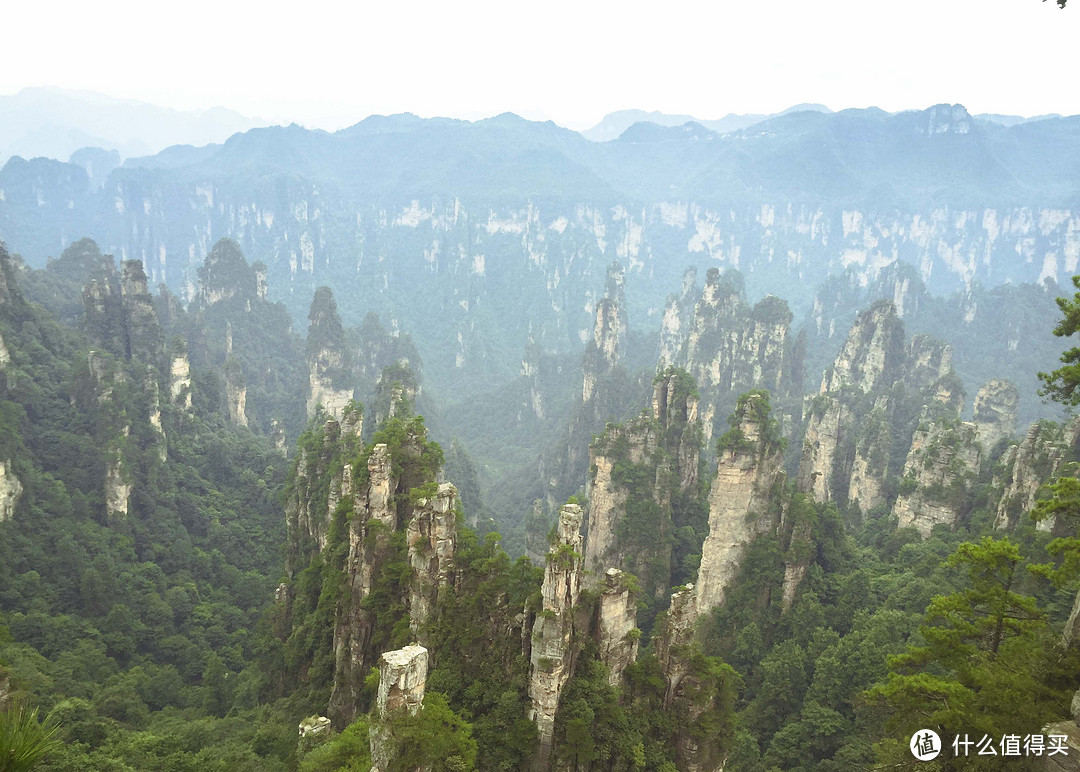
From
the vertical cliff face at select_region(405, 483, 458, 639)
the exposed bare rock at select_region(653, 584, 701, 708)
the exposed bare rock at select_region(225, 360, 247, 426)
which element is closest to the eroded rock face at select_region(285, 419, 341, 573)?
the vertical cliff face at select_region(405, 483, 458, 639)

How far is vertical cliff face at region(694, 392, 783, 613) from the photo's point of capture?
3862 cm

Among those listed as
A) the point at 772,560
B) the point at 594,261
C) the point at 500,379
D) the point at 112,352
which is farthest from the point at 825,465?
the point at 594,261

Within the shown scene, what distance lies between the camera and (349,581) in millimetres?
28469

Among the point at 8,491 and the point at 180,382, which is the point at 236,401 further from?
the point at 8,491

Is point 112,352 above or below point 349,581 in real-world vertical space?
above

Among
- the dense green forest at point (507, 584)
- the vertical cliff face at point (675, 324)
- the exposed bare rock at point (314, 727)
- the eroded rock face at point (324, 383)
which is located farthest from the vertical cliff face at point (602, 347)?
the exposed bare rock at point (314, 727)

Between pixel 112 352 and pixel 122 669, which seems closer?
pixel 122 669

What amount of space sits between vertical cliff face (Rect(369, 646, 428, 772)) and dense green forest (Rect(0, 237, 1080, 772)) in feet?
0.34

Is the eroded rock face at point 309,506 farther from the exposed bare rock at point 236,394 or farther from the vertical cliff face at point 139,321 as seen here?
the exposed bare rock at point 236,394

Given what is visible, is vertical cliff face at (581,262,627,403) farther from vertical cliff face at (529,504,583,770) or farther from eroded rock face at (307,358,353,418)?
vertical cliff face at (529,504,583,770)

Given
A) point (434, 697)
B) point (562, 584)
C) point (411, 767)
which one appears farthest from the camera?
point (562, 584)

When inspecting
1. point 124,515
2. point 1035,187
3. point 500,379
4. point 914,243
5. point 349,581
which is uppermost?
point 1035,187

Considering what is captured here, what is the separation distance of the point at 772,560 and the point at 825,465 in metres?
25.3

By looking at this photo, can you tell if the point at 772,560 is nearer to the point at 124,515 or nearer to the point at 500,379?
the point at 124,515
